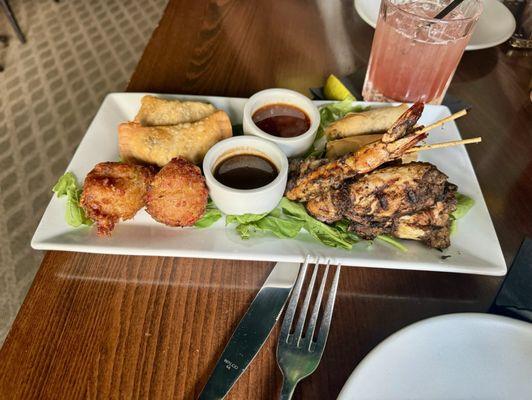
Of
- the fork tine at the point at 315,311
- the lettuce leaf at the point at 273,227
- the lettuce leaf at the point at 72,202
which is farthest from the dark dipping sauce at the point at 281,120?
the lettuce leaf at the point at 72,202

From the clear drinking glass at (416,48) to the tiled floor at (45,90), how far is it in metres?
2.23

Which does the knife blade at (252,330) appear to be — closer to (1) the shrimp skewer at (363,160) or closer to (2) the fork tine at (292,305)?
(2) the fork tine at (292,305)

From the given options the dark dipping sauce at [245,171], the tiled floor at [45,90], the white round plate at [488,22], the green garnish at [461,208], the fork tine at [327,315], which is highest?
the white round plate at [488,22]

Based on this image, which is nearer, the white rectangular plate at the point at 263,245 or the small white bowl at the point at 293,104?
the white rectangular plate at the point at 263,245

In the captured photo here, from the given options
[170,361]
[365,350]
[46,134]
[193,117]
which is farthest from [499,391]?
[46,134]

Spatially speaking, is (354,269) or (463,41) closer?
(354,269)

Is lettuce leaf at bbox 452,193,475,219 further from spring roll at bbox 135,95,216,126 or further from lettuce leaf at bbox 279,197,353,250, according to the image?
spring roll at bbox 135,95,216,126

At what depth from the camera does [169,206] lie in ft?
4.29

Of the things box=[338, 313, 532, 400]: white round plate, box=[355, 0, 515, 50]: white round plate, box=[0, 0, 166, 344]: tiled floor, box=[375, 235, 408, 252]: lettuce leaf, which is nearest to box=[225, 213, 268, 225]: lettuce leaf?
box=[375, 235, 408, 252]: lettuce leaf

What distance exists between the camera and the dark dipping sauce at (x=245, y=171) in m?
1.39

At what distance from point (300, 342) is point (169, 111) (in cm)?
95

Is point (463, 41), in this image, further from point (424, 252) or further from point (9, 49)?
point (9, 49)

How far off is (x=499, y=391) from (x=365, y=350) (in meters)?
0.32

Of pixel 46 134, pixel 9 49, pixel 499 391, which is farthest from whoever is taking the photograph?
pixel 9 49
